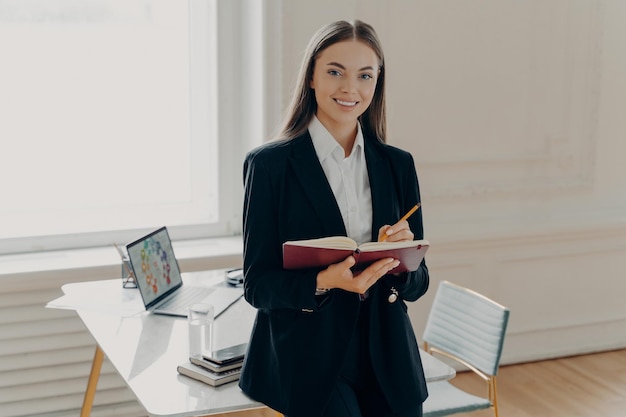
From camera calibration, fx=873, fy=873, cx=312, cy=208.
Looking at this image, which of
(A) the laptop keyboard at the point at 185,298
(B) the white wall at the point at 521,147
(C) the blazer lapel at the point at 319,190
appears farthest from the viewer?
(B) the white wall at the point at 521,147

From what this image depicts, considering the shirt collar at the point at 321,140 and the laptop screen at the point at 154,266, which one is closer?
the shirt collar at the point at 321,140

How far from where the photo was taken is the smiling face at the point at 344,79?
2025 millimetres

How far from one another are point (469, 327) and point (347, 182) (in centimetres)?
101

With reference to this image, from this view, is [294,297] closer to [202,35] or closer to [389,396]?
[389,396]

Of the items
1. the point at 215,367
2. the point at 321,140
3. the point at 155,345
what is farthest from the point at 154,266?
the point at 321,140

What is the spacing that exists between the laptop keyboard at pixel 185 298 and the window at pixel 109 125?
2.90 feet

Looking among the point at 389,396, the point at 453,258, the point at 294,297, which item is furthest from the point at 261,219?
the point at 453,258

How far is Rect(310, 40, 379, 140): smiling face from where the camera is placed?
6.64ft

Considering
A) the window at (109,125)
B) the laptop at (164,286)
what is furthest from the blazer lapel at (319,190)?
the window at (109,125)

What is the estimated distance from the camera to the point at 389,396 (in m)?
1.99

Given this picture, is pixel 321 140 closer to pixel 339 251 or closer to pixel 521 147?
pixel 339 251

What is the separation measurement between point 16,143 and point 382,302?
2145 mm

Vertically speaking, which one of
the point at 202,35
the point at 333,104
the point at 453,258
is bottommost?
the point at 453,258

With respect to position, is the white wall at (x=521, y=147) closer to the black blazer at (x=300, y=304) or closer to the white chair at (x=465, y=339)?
the white chair at (x=465, y=339)
